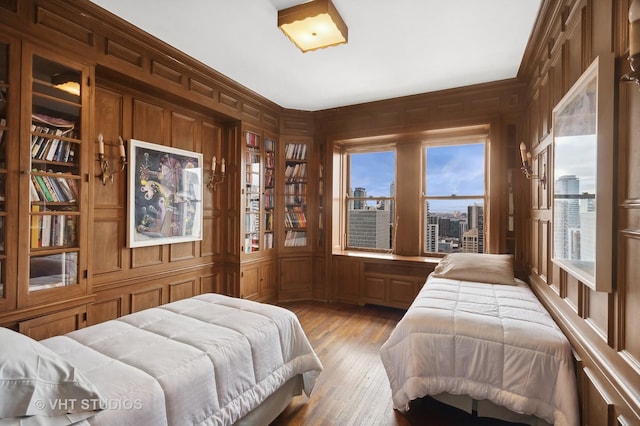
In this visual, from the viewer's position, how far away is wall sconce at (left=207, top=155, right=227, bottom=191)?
3.86m

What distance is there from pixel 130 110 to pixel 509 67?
13.2ft

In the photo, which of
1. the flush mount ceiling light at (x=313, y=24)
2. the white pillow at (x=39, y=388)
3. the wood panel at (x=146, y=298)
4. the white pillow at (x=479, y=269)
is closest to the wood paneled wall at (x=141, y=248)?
the wood panel at (x=146, y=298)

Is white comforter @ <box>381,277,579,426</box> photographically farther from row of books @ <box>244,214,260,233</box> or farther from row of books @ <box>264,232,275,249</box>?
row of books @ <box>264,232,275,249</box>

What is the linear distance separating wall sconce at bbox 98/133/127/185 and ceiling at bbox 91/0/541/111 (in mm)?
1055

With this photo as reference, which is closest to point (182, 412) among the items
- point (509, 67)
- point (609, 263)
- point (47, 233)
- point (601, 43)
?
point (47, 233)

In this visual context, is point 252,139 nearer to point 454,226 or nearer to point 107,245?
point 107,245

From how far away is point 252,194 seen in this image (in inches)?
171

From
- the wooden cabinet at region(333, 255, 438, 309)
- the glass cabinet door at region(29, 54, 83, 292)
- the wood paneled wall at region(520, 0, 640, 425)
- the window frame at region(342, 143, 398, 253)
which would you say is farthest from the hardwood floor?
the glass cabinet door at region(29, 54, 83, 292)

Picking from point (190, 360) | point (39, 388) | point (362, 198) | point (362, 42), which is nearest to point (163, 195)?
point (190, 360)

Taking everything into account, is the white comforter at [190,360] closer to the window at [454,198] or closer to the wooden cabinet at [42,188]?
the wooden cabinet at [42,188]

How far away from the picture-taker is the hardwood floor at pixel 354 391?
209cm

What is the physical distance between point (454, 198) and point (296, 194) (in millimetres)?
2342

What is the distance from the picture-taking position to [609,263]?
4.51 feet

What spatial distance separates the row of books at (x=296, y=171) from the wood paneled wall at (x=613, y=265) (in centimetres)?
319
